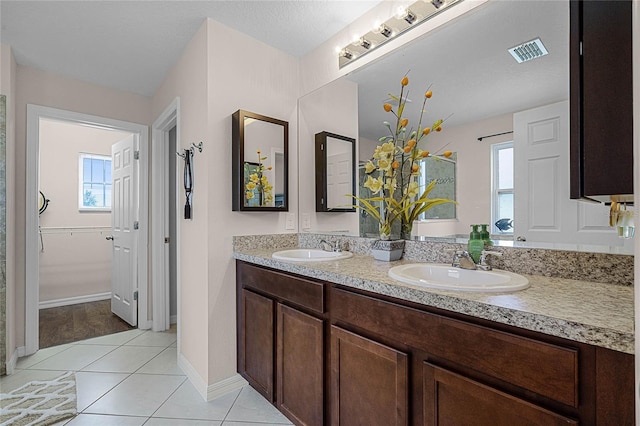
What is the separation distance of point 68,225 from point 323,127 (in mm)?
3688

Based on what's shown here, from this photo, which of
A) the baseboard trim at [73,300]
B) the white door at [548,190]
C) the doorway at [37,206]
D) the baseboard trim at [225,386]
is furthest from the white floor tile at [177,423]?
the baseboard trim at [73,300]

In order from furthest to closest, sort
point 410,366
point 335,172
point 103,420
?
point 335,172, point 103,420, point 410,366

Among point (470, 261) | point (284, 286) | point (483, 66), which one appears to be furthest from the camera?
point (284, 286)

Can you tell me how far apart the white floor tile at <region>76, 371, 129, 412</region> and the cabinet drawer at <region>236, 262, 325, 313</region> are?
3.67 ft

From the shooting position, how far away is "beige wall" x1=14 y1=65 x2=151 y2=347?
2.51 meters

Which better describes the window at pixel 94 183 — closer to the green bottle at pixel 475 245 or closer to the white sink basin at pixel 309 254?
the white sink basin at pixel 309 254

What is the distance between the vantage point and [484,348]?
0.87 metres

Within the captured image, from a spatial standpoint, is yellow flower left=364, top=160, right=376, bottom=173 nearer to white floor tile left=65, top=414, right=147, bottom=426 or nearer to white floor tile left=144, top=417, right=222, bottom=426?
white floor tile left=144, top=417, right=222, bottom=426

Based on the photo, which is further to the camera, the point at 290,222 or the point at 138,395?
the point at 290,222

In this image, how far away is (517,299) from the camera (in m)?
0.90


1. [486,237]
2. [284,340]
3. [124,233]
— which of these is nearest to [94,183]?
[124,233]

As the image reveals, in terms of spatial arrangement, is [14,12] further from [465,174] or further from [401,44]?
[465,174]

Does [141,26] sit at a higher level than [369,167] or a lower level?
higher

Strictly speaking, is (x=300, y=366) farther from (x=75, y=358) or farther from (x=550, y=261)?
(x=75, y=358)
